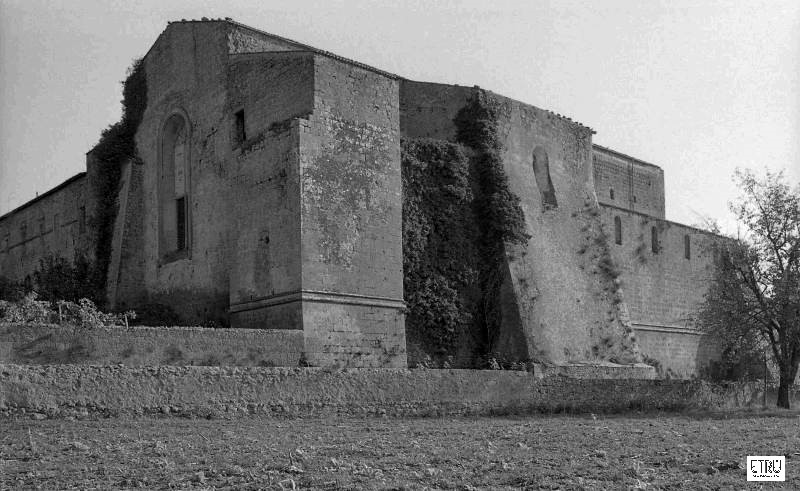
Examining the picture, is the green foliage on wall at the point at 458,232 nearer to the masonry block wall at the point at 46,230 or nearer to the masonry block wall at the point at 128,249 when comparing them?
the masonry block wall at the point at 128,249

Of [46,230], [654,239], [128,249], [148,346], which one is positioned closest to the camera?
[148,346]

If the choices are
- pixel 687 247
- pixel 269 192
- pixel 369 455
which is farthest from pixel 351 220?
pixel 687 247

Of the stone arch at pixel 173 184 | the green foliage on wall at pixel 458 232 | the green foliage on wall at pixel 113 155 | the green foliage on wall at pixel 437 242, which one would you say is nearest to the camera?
the green foliage on wall at pixel 437 242

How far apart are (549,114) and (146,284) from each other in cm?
1397

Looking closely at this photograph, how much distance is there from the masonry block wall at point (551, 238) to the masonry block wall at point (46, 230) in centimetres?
1144

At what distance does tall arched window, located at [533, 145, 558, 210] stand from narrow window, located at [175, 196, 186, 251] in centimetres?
1099

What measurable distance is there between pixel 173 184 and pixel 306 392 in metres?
11.6

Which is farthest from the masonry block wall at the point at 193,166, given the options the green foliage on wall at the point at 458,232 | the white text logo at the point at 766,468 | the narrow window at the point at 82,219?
the white text logo at the point at 766,468

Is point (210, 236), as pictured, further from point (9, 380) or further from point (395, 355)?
point (9, 380)

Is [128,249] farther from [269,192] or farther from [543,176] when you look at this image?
[543,176]

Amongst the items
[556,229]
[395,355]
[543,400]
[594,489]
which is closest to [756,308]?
[556,229]

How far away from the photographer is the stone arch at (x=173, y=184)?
89.6ft

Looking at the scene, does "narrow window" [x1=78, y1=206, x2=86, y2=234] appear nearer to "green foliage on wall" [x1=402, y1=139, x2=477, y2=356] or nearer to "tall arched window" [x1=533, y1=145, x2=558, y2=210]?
"green foliage on wall" [x1=402, y1=139, x2=477, y2=356]

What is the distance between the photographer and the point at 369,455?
460 inches
